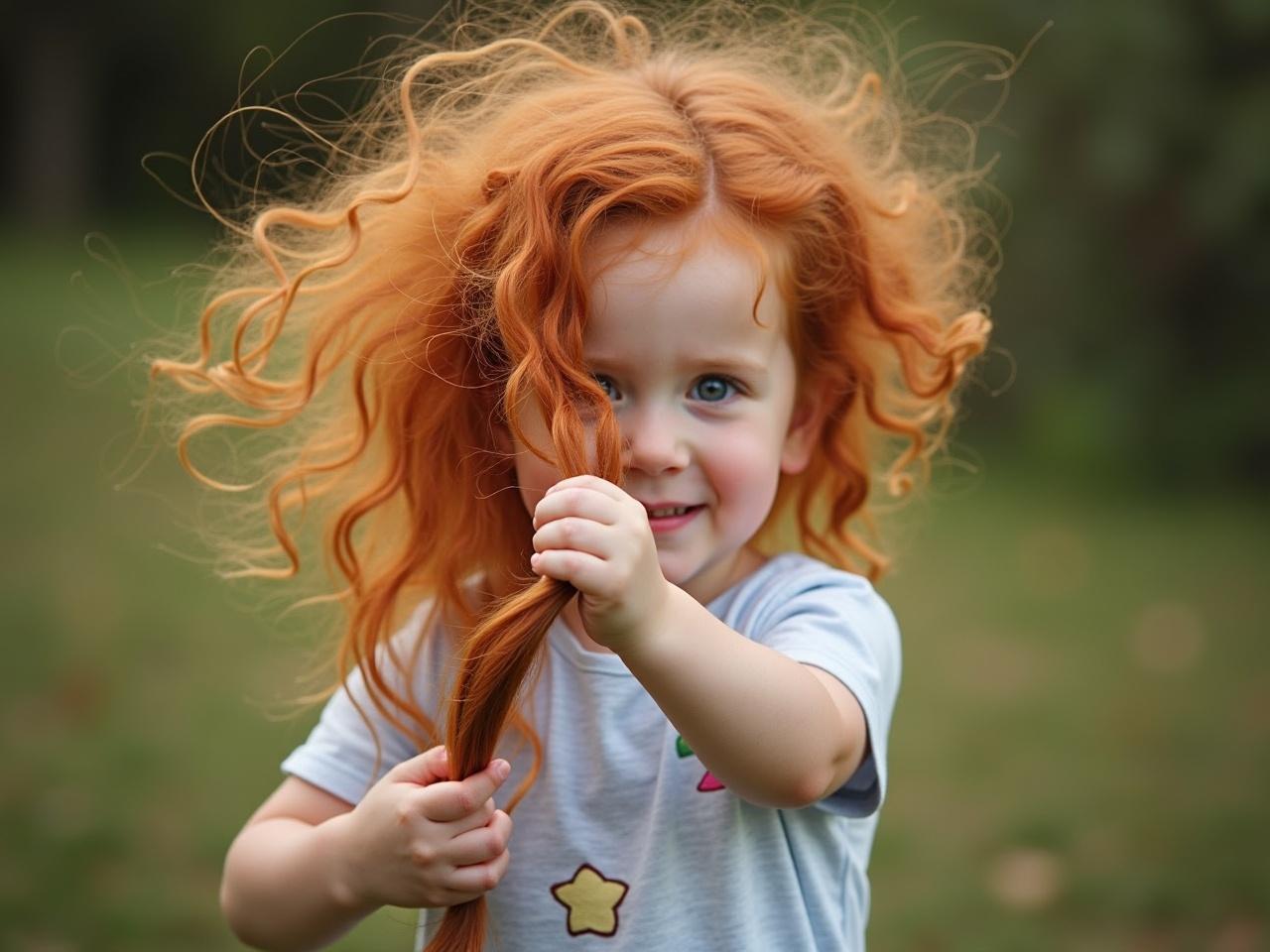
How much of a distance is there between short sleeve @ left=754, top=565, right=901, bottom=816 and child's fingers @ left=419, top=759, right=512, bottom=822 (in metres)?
0.42

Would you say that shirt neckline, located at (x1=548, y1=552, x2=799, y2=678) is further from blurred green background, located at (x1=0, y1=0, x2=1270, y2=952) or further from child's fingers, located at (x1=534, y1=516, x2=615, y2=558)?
blurred green background, located at (x1=0, y1=0, x2=1270, y2=952)

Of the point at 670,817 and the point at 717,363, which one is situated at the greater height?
the point at 717,363

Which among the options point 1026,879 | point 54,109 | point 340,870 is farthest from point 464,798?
point 54,109

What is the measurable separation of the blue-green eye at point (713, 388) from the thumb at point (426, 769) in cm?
57

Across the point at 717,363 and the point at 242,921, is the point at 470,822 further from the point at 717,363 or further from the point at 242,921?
the point at 717,363

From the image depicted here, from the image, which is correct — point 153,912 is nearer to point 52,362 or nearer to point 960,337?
point 960,337

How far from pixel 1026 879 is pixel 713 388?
2.30m

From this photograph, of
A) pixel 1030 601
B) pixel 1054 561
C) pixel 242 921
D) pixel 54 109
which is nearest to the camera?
pixel 242 921

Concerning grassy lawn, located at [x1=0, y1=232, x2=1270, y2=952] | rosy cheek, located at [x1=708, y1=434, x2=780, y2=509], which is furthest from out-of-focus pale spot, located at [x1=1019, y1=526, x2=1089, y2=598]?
rosy cheek, located at [x1=708, y1=434, x2=780, y2=509]

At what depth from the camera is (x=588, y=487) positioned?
1619 mm

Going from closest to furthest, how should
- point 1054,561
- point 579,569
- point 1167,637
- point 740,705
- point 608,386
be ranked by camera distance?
1. point 579,569
2. point 740,705
3. point 608,386
4. point 1167,637
5. point 1054,561

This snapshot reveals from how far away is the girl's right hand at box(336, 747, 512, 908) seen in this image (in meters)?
1.74

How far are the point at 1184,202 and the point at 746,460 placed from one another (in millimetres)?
5640

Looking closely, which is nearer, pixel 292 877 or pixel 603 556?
pixel 603 556
